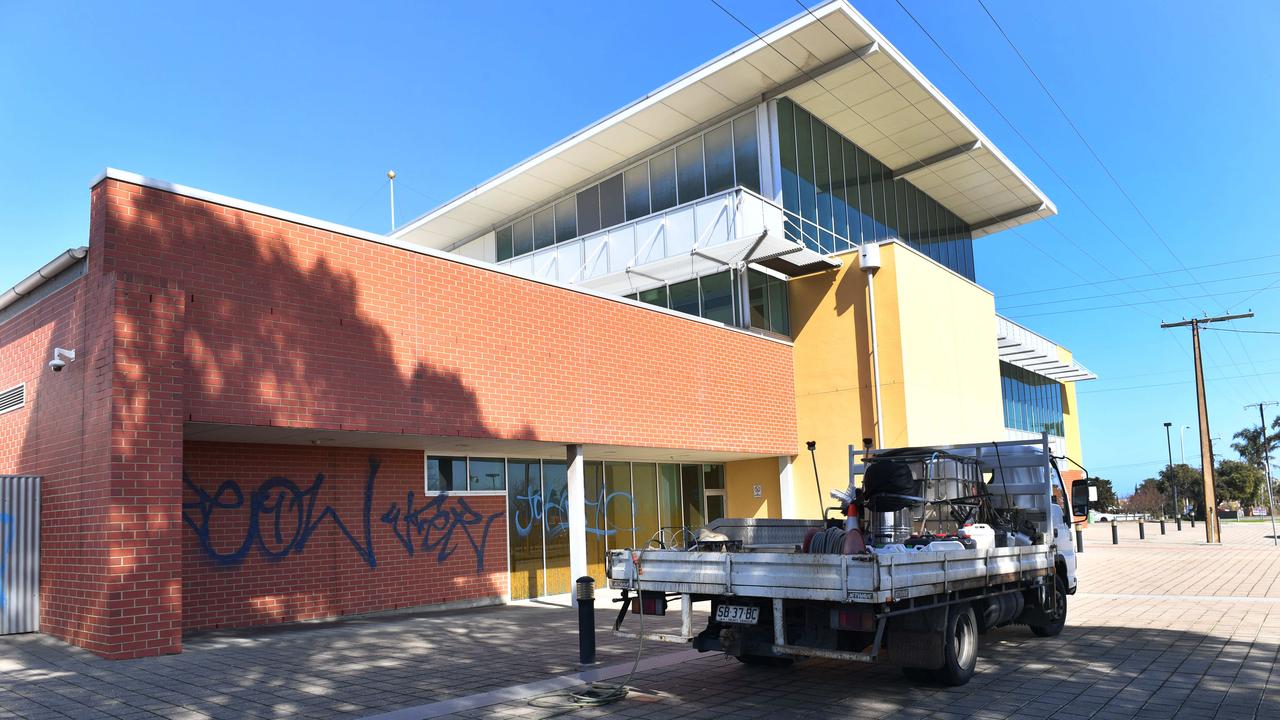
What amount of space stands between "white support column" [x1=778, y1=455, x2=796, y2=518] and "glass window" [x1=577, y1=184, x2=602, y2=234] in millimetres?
8900

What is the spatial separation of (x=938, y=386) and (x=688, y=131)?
9.06 metres

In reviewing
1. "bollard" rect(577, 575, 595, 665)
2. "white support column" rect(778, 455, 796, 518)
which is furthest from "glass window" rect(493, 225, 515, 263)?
"bollard" rect(577, 575, 595, 665)

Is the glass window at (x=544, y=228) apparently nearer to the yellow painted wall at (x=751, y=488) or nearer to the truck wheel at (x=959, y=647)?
the yellow painted wall at (x=751, y=488)

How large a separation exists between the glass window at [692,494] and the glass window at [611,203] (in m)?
7.38

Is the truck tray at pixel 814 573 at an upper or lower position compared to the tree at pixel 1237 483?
upper

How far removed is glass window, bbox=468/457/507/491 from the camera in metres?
16.4

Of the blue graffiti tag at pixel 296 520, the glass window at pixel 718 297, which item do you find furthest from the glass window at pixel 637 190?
the blue graffiti tag at pixel 296 520

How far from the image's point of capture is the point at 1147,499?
10406 cm

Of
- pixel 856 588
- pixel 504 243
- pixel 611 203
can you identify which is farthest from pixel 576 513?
pixel 504 243

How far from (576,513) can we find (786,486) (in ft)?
22.0

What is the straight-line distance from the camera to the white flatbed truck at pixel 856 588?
7.27m

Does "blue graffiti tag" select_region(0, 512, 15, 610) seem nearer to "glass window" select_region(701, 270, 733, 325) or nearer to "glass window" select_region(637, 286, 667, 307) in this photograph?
"glass window" select_region(701, 270, 733, 325)

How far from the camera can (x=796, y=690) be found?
837cm

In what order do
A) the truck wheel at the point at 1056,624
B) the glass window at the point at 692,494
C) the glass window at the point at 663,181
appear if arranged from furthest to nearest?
the glass window at the point at 663,181 → the glass window at the point at 692,494 → the truck wheel at the point at 1056,624
